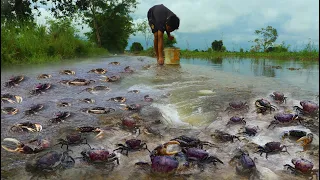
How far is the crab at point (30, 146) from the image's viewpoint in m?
3.22

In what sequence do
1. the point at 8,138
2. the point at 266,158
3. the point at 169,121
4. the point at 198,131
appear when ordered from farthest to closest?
the point at 169,121 < the point at 198,131 < the point at 8,138 < the point at 266,158

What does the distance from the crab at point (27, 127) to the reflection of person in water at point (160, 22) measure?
23.7 ft

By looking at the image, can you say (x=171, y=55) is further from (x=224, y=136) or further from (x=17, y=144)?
(x=17, y=144)

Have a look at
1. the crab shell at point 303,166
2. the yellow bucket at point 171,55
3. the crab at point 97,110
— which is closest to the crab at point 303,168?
the crab shell at point 303,166

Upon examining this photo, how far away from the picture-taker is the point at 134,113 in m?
4.89

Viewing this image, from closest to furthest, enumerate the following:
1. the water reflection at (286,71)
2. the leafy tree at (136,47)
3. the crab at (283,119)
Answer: the crab at (283,119) → the water reflection at (286,71) → the leafy tree at (136,47)

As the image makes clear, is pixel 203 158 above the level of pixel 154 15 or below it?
below

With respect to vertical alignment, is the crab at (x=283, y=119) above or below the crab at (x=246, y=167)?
above

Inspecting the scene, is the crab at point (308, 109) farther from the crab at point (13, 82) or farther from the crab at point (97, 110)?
the crab at point (13, 82)

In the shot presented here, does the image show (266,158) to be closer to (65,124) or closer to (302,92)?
(65,124)

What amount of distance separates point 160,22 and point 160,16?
8.6 inches

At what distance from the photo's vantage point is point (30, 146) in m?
3.46

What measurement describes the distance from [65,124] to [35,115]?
0.74m

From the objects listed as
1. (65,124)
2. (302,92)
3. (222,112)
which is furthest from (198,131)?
(302,92)
